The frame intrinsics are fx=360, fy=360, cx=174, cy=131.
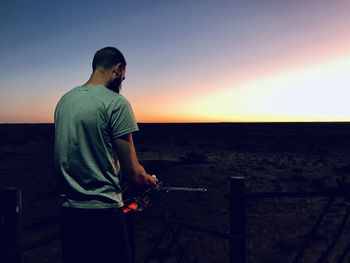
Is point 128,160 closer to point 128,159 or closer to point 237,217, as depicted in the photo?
point 128,159

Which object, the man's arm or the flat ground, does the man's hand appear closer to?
the man's arm

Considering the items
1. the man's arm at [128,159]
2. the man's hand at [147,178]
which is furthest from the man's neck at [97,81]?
the man's hand at [147,178]

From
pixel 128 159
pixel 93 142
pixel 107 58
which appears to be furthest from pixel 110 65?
pixel 128 159

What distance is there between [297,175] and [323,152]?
16643 millimetres

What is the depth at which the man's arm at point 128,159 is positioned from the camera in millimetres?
2301

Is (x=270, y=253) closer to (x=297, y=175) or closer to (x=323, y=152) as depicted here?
(x=297, y=175)

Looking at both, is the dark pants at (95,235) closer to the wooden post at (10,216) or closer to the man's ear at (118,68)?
the man's ear at (118,68)

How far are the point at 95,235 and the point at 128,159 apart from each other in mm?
563

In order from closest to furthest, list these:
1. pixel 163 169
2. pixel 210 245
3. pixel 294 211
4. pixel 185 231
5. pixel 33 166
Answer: pixel 210 245 → pixel 185 231 → pixel 294 211 → pixel 163 169 → pixel 33 166

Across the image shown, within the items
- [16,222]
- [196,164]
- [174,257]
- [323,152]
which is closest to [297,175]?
[196,164]

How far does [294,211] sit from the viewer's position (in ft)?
42.5

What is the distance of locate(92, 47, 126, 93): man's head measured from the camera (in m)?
2.49

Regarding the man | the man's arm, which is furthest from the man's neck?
the man's arm

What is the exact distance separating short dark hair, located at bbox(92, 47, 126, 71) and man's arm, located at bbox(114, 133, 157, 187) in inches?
22.0
